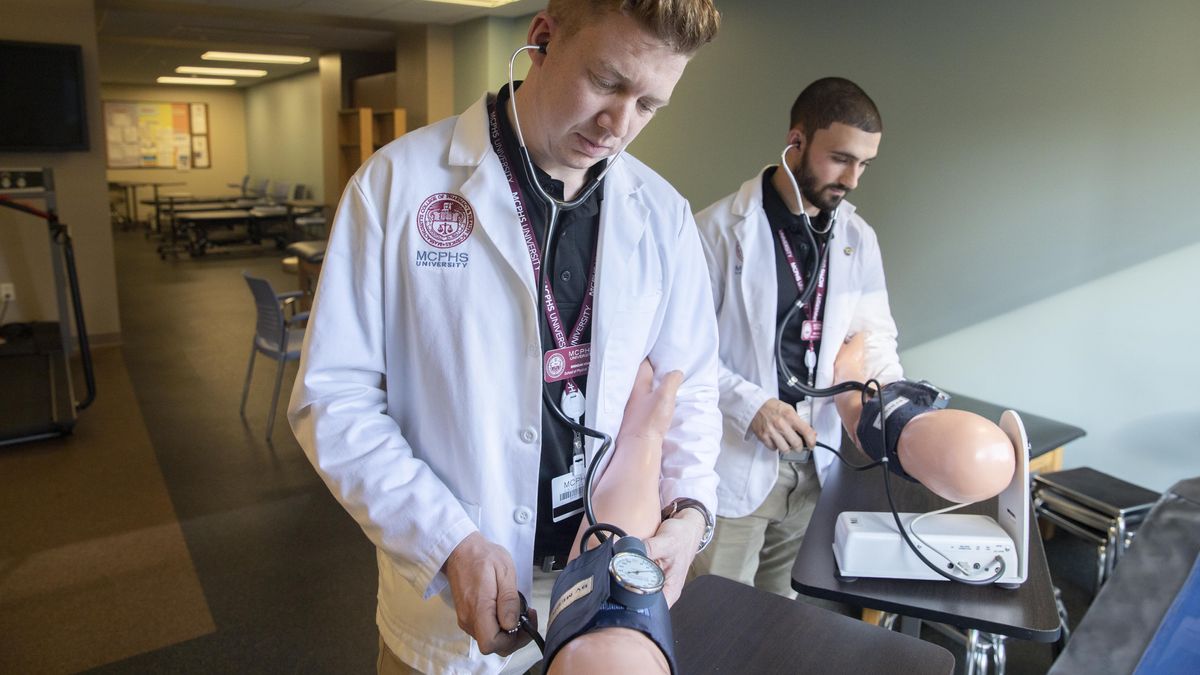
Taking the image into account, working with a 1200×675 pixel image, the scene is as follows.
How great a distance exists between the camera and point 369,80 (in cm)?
1003

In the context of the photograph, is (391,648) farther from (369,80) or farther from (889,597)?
(369,80)

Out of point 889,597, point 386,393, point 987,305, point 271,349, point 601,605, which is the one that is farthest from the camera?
point 271,349

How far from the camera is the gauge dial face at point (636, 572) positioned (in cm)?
80

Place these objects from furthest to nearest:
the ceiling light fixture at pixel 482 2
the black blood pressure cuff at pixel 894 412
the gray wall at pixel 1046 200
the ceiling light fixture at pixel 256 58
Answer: the ceiling light fixture at pixel 256 58
the ceiling light fixture at pixel 482 2
the gray wall at pixel 1046 200
the black blood pressure cuff at pixel 894 412

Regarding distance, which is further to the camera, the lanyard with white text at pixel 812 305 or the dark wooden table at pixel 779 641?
the lanyard with white text at pixel 812 305

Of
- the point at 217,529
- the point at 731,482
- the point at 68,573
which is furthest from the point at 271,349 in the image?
the point at 731,482

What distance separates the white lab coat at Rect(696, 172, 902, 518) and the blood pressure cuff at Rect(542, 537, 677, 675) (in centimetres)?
107

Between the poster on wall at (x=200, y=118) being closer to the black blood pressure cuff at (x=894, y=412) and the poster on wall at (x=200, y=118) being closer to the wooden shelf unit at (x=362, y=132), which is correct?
the wooden shelf unit at (x=362, y=132)

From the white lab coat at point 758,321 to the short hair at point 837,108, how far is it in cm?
21

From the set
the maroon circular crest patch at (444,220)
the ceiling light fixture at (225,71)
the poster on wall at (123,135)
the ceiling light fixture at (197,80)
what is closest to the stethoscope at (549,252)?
the maroon circular crest patch at (444,220)

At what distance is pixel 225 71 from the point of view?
13.5m

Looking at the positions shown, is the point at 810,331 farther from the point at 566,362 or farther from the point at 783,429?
the point at 566,362

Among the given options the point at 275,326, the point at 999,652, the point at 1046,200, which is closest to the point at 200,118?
the point at 275,326

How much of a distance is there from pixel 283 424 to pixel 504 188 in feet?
13.3
